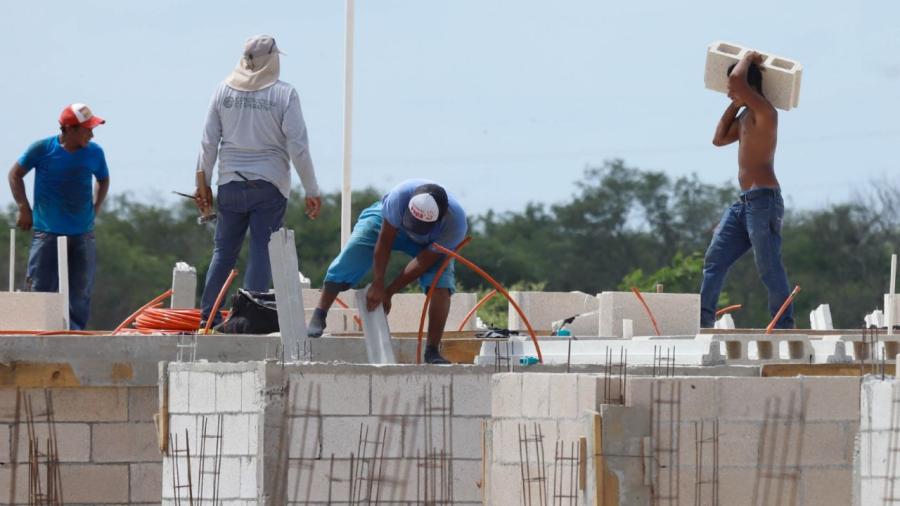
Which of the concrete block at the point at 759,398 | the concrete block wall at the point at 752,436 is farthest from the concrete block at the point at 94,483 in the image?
the concrete block at the point at 759,398

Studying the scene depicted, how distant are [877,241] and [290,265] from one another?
154 ft

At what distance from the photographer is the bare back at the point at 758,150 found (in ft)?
42.0

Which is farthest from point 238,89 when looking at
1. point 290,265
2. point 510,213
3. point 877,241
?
point 510,213

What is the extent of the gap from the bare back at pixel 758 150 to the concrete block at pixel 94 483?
4.39 m

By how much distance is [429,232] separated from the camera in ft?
34.7

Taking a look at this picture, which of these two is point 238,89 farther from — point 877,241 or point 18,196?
point 877,241

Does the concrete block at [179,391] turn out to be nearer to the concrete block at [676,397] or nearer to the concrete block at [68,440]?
the concrete block at [68,440]

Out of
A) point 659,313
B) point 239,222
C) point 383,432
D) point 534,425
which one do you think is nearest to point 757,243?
point 659,313

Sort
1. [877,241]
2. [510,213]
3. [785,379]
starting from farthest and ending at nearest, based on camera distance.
A: [510,213]
[877,241]
[785,379]

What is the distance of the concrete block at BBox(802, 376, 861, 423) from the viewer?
8.61 m

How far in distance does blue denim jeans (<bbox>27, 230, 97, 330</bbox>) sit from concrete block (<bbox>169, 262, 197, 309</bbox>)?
2.64 feet

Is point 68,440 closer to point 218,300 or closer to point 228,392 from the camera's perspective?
point 218,300

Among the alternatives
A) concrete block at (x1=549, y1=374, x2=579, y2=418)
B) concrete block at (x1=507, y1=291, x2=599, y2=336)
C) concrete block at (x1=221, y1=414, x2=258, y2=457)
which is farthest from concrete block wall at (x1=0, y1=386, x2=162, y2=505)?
concrete block at (x1=507, y1=291, x2=599, y2=336)

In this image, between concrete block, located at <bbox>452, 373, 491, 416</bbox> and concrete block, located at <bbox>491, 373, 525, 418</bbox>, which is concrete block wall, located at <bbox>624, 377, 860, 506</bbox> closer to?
concrete block, located at <bbox>491, 373, 525, 418</bbox>
